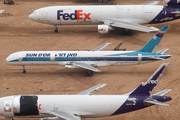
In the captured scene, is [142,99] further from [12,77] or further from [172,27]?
[172,27]

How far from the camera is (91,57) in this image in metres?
40.2

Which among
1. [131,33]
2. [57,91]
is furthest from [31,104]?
[131,33]

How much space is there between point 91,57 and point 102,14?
16392 mm

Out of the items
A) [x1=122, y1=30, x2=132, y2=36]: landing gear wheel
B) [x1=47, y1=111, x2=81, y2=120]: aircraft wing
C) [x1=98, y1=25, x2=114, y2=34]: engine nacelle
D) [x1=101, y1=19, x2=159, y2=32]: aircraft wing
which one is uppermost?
[x1=101, y1=19, x2=159, y2=32]: aircraft wing

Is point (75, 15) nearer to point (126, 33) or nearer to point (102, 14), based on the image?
point (102, 14)

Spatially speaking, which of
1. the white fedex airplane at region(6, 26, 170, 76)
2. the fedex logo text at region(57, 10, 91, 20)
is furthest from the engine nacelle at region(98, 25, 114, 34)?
the white fedex airplane at region(6, 26, 170, 76)

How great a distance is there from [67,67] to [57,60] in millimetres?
1733

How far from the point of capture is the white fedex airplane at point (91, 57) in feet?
131

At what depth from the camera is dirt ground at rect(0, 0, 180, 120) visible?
36469 mm

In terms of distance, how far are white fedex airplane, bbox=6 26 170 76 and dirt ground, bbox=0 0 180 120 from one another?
6.26 ft

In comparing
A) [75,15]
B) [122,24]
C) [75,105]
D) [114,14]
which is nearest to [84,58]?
[75,105]

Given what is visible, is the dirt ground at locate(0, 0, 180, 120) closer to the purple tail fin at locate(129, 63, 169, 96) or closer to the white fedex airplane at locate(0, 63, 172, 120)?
the white fedex airplane at locate(0, 63, 172, 120)

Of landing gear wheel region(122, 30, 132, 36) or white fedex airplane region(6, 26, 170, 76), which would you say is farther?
landing gear wheel region(122, 30, 132, 36)

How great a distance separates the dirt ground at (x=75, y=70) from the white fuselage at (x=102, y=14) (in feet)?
9.76
